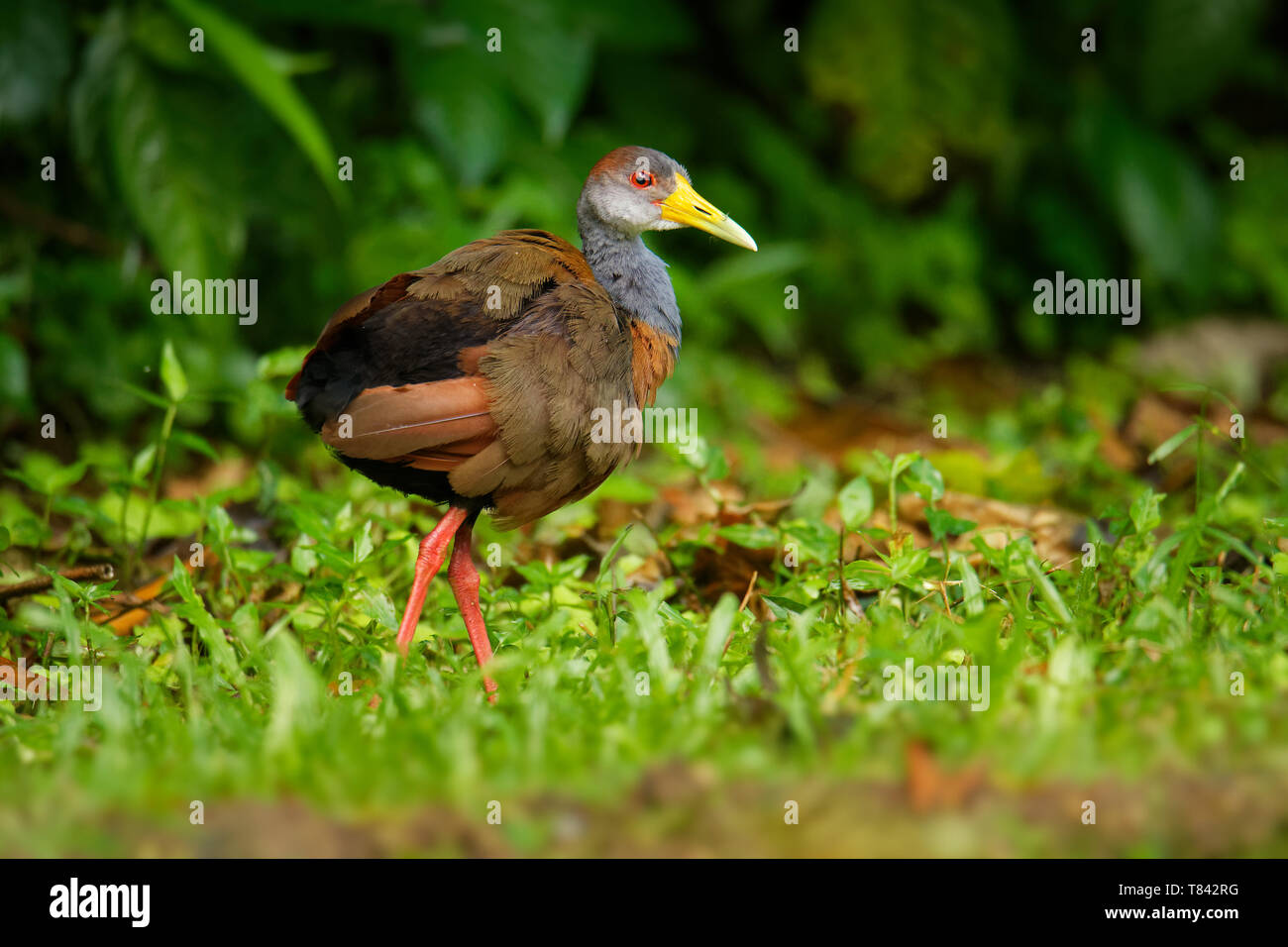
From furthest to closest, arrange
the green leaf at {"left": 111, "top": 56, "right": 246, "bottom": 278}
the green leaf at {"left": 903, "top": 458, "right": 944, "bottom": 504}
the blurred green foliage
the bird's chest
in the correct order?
the blurred green foliage < the green leaf at {"left": 111, "top": 56, "right": 246, "bottom": 278} < the green leaf at {"left": 903, "top": 458, "right": 944, "bottom": 504} < the bird's chest

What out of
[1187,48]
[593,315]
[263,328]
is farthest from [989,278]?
[593,315]

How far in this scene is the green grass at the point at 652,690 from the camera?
6.52 feet

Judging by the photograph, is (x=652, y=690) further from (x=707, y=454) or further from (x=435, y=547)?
(x=707, y=454)

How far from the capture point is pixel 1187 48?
6.86m

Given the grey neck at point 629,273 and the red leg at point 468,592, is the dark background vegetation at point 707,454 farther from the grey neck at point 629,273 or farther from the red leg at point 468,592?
the grey neck at point 629,273

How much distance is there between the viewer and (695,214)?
357 centimetres

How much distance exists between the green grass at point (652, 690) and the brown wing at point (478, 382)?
341 mm

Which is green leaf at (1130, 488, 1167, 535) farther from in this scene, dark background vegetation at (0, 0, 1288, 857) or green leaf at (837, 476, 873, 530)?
green leaf at (837, 476, 873, 530)

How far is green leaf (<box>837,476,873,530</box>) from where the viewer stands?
3.28 meters

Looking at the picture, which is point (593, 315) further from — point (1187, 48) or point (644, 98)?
point (1187, 48)

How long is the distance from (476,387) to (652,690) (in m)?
0.79

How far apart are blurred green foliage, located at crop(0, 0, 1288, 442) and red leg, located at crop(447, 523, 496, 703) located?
0.92 meters

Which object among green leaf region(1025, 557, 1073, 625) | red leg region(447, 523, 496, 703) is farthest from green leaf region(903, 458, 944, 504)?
red leg region(447, 523, 496, 703)
